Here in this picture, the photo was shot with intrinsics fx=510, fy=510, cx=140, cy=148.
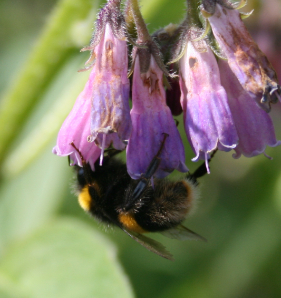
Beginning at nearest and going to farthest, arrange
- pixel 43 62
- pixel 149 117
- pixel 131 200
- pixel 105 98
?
pixel 105 98 → pixel 149 117 → pixel 131 200 → pixel 43 62

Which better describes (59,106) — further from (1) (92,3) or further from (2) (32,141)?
(1) (92,3)

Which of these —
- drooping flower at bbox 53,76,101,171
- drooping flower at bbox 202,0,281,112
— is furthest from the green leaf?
drooping flower at bbox 202,0,281,112

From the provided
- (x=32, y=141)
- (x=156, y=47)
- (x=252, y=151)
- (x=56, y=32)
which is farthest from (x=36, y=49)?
(x=252, y=151)

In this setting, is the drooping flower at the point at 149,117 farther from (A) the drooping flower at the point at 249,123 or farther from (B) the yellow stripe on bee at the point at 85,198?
(B) the yellow stripe on bee at the point at 85,198

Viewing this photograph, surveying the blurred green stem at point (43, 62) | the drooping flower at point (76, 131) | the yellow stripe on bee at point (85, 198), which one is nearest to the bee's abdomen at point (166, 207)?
the yellow stripe on bee at point (85, 198)

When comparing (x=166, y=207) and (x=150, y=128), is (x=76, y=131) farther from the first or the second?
(x=166, y=207)

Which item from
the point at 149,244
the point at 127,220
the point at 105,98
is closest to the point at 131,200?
the point at 127,220

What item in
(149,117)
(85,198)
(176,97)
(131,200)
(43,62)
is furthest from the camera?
(43,62)
